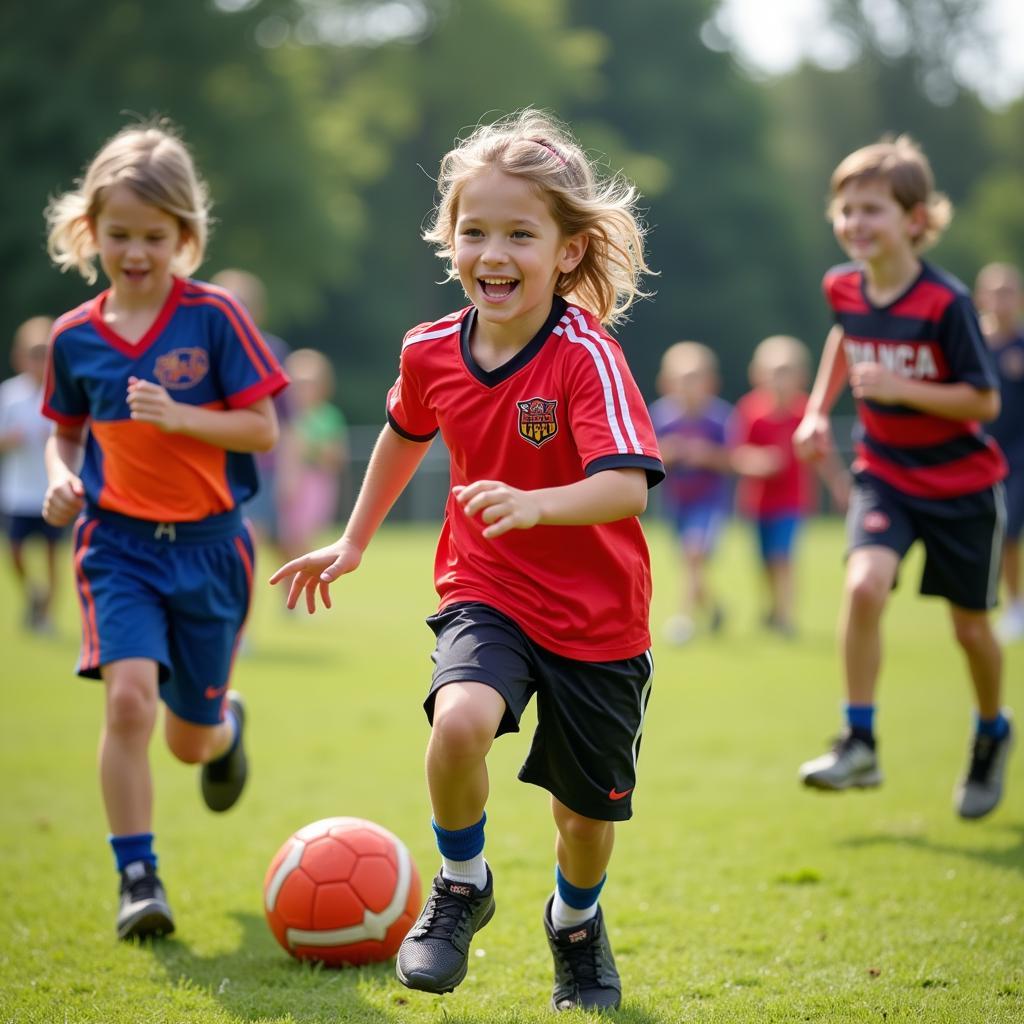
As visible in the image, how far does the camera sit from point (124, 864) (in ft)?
14.6

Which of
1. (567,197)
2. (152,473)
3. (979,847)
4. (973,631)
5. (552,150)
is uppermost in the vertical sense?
(552,150)

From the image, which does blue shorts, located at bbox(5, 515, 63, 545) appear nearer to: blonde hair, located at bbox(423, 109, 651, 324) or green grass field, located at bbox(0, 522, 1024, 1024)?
green grass field, located at bbox(0, 522, 1024, 1024)

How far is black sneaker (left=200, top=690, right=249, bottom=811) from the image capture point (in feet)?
17.5

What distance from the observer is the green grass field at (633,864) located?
153 inches

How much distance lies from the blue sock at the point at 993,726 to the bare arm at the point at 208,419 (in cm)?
309

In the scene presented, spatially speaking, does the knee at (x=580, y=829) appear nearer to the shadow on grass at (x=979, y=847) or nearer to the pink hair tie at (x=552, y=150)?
the pink hair tie at (x=552, y=150)

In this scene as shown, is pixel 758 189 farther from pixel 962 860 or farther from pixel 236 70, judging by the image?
pixel 962 860

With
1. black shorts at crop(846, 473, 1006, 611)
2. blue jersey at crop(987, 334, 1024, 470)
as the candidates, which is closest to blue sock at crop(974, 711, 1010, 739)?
Result: black shorts at crop(846, 473, 1006, 611)

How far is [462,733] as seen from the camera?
343 centimetres

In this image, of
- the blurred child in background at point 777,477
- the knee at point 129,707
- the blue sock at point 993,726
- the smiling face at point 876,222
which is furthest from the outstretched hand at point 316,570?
the blurred child in background at point 777,477

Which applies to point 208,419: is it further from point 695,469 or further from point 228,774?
point 695,469

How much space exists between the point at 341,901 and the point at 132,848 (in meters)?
0.72

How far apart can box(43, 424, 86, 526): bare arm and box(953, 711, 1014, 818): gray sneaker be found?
11.9ft

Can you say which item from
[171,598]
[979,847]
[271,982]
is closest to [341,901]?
[271,982]
